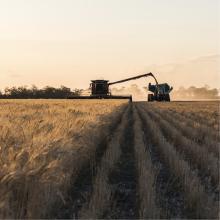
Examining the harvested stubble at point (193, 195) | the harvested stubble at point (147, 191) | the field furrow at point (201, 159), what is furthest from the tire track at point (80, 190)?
the field furrow at point (201, 159)

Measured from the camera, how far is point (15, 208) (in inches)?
205

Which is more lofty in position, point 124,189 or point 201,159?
point 201,159

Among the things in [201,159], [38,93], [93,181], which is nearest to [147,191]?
[93,181]

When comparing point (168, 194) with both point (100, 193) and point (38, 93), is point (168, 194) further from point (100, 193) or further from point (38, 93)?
point (38, 93)

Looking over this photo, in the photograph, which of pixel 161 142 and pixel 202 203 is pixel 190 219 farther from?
pixel 161 142

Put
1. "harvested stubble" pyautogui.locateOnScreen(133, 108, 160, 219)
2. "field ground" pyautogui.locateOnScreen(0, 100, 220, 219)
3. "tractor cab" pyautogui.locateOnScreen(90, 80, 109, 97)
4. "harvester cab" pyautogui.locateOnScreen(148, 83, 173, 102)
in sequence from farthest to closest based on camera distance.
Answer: "harvester cab" pyautogui.locateOnScreen(148, 83, 173, 102) < "tractor cab" pyautogui.locateOnScreen(90, 80, 109, 97) < "harvested stubble" pyautogui.locateOnScreen(133, 108, 160, 219) < "field ground" pyautogui.locateOnScreen(0, 100, 220, 219)

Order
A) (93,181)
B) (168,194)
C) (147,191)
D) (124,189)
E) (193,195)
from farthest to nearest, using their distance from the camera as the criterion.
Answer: (93,181)
(124,189)
(168,194)
(147,191)
(193,195)

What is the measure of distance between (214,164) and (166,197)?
2457mm

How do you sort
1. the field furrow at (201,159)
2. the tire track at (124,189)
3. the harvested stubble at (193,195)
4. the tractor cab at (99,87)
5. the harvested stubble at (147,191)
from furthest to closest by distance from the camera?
the tractor cab at (99,87) → the field furrow at (201,159) → the tire track at (124,189) → the harvested stubble at (193,195) → the harvested stubble at (147,191)

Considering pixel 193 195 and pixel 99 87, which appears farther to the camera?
pixel 99 87

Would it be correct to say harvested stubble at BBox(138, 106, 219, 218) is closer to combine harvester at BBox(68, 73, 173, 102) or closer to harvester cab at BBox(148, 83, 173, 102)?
combine harvester at BBox(68, 73, 173, 102)

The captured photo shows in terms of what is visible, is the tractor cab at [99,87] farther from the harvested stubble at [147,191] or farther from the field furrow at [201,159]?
the harvested stubble at [147,191]

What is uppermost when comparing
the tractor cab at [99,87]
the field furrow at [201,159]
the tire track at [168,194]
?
the tractor cab at [99,87]

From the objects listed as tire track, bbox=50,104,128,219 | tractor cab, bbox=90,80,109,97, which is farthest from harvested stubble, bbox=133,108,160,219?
tractor cab, bbox=90,80,109,97
